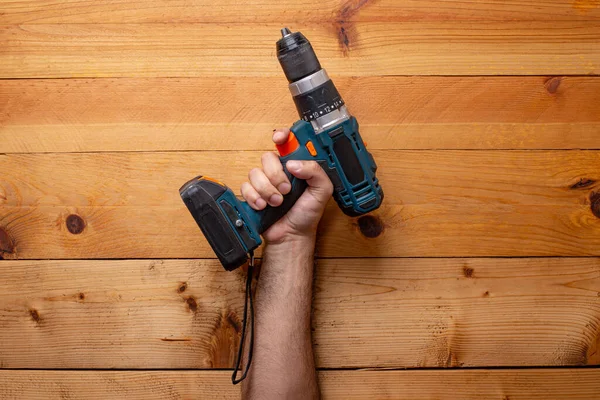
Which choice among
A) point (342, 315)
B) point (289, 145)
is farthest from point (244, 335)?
point (289, 145)

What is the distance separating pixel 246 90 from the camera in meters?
1.08

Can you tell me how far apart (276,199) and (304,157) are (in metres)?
0.10

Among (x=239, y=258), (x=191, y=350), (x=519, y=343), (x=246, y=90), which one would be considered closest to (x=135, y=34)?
(x=246, y=90)

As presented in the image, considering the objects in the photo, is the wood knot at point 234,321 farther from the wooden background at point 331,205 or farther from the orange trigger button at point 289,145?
the orange trigger button at point 289,145

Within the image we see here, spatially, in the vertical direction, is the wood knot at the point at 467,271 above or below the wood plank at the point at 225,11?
below

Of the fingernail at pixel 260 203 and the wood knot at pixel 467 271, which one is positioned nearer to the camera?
the fingernail at pixel 260 203

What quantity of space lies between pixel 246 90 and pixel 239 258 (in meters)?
0.40

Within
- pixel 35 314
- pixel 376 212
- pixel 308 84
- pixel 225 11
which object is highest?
pixel 225 11

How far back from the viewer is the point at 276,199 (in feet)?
3.08

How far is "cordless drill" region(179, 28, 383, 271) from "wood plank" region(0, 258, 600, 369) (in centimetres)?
21

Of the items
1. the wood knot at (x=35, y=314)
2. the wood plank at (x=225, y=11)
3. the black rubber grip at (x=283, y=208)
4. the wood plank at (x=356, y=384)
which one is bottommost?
the wood plank at (x=356, y=384)

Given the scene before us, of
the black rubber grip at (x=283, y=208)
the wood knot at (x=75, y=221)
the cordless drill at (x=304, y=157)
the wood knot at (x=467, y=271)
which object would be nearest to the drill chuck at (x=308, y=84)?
the cordless drill at (x=304, y=157)

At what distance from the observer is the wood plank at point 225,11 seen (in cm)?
108

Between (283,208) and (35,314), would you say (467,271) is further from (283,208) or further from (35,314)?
(35,314)
